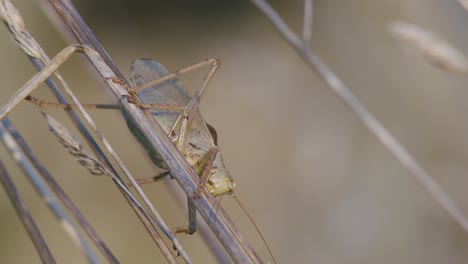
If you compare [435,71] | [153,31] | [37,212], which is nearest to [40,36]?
[153,31]

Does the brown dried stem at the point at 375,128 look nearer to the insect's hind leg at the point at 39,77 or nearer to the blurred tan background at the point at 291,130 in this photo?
the insect's hind leg at the point at 39,77

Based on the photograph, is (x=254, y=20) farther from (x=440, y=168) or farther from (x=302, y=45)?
(x=302, y=45)

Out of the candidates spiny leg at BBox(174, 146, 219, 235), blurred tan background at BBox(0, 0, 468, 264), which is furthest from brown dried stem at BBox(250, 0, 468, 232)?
blurred tan background at BBox(0, 0, 468, 264)

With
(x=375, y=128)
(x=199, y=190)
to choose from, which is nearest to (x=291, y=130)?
(x=375, y=128)

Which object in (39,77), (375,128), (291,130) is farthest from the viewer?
(291,130)

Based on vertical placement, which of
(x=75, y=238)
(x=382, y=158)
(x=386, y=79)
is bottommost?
(x=75, y=238)

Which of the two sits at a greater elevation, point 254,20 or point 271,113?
point 254,20

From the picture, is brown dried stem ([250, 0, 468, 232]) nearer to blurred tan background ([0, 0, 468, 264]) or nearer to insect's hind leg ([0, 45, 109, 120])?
insect's hind leg ([0, 45, 109, 120])

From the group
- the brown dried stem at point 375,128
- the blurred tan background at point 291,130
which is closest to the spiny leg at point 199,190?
the brown dried stem at point 375,128

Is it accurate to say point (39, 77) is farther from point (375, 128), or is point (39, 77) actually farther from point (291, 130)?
point (291, 130)
